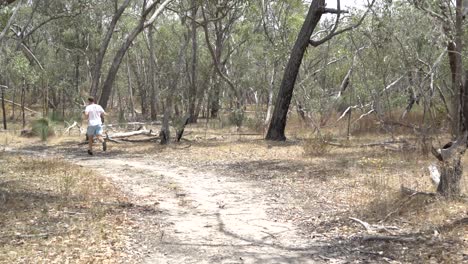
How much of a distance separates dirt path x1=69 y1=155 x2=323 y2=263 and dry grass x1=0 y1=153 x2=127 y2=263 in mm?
401

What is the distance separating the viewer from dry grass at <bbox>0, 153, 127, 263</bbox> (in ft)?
18.4

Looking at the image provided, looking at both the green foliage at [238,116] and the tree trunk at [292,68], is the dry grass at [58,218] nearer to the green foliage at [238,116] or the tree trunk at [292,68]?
the tree trunk at [292,68]

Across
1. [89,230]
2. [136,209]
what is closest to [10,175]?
[136,209]

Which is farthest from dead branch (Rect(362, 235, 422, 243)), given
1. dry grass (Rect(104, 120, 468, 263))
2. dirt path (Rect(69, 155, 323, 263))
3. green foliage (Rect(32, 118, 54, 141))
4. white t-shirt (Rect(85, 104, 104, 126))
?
green foliage (Rect(32, 118, 54, 141))

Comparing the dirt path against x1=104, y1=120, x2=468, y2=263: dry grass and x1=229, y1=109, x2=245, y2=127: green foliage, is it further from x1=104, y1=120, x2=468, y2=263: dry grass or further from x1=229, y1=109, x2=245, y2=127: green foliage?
x1=229, y1=109, x2=245, y2=127: green foliage

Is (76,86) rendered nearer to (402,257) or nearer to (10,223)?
(10,223)

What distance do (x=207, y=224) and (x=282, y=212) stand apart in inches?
52.5

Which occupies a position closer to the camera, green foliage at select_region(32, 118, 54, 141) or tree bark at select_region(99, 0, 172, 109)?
tree bark at select_region(99, 0, 172, 109)

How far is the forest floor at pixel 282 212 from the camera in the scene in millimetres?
5672

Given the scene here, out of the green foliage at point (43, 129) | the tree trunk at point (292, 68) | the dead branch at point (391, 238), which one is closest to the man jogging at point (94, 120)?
the green foliage at point (43, 129)

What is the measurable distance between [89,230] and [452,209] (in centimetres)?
469

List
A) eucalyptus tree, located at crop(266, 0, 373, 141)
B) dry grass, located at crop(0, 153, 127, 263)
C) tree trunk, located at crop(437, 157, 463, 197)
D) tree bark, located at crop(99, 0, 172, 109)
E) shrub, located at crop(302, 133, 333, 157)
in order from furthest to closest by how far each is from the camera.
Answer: tree bark, located at crop(99, 0, 172, 109) < eucalyptus tree, located at crop(266, 0, 373, 141) < shrub, located at crop(302, 133, 333, 157) < tree trunk, located at crop(437, 157, 463, 197) < dry grass, located at crop(0, 153, 127, 263)

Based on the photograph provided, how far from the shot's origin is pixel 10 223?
6695mm

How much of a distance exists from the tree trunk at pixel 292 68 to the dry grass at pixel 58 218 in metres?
8.17
